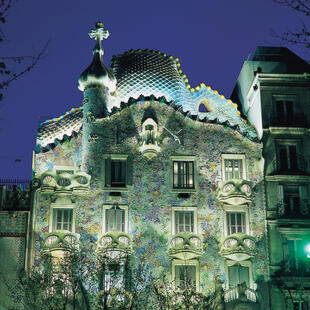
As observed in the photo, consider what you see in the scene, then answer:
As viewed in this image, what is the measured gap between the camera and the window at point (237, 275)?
37281 millimetres

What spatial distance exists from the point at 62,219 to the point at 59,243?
2132mm

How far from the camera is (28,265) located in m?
36.5

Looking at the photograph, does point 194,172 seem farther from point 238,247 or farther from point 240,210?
point 238,247

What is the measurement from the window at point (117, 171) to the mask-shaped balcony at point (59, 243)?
3.96 meters

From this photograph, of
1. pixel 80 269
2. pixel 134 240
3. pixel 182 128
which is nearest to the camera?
pixel 80 269

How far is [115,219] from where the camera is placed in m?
37.9

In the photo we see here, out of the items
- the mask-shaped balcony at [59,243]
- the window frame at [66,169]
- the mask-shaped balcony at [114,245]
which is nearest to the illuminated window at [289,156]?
the mask-shaped balcony at [114,245]

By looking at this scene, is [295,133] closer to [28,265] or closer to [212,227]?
[212,227]

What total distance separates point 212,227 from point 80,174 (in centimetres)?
812

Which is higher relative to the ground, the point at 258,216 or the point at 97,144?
the point at 97,144

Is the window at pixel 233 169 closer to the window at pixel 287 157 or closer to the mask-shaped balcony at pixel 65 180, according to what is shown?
the window at pixel 287 157

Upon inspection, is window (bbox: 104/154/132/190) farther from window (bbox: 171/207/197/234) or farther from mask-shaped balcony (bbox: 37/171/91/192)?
window (bbox: 171/207/197/234)

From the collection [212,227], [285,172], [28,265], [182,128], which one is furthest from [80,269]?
[285,172]

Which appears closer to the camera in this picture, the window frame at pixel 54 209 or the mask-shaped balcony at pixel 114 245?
the mask-shaped balcony at pixel 114 245
